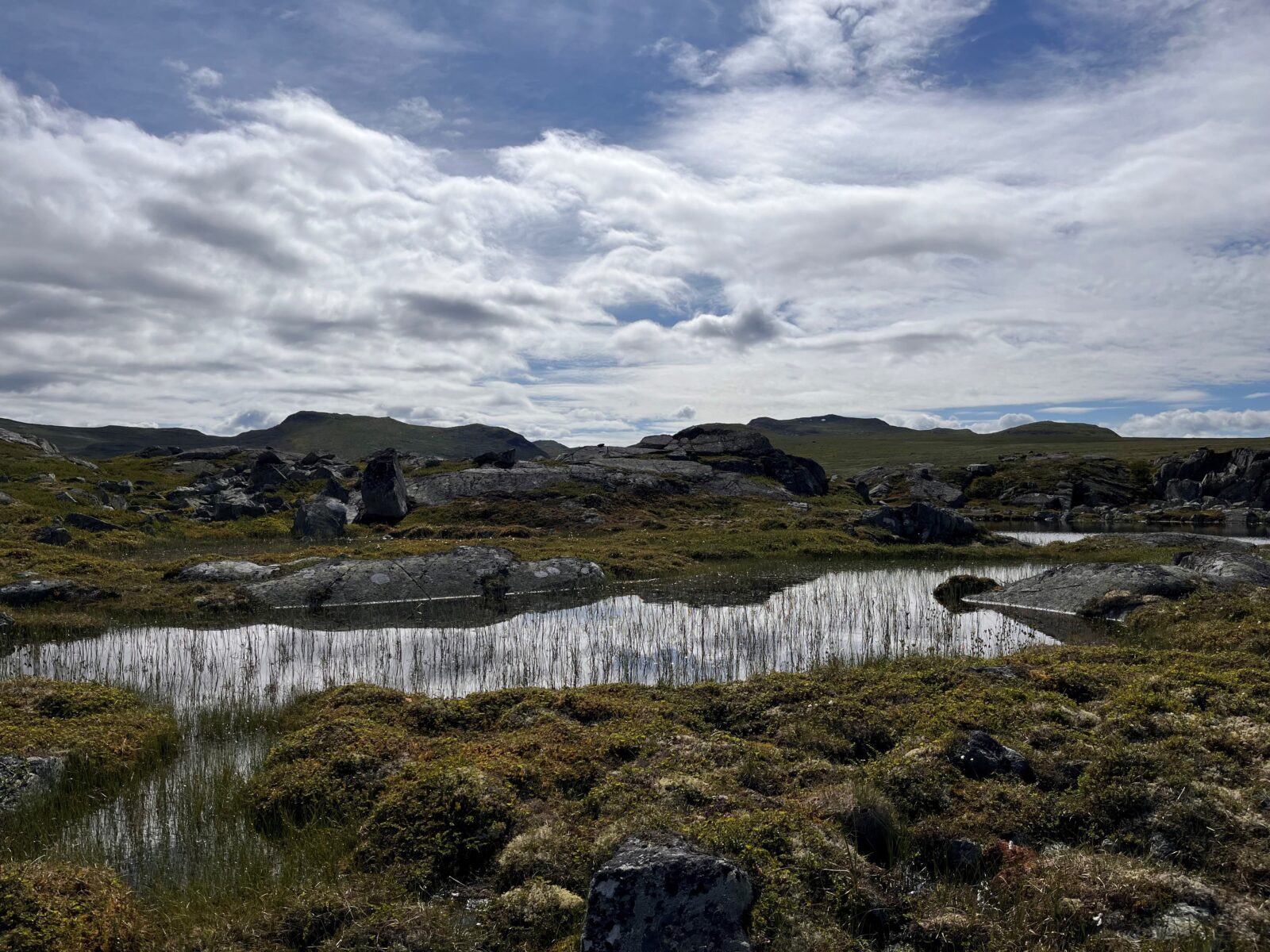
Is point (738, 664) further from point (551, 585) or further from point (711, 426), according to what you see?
point (711, 426)

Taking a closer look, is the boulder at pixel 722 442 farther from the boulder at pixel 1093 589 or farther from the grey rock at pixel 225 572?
the grey rock at pixel 225 572

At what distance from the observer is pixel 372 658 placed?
21.5 m

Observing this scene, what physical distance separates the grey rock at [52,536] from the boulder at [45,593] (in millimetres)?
16376

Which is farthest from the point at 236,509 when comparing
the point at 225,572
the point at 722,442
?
the point at 722,442

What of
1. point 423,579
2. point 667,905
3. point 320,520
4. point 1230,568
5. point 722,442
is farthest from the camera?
point 722,442

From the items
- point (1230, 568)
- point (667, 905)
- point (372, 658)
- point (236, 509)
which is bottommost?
point (372, 658)

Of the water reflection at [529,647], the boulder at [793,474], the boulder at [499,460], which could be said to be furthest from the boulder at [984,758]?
the boulder at [793,474]

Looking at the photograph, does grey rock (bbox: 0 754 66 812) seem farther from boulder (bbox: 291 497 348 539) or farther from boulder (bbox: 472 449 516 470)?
boulder (bbox: 472 449 516 470)

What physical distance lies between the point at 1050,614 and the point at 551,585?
1999cm

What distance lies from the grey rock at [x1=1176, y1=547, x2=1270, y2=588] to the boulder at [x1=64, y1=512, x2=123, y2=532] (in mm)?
59858

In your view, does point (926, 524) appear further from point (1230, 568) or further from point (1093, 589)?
point (1093, 589)

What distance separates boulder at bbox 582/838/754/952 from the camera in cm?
625

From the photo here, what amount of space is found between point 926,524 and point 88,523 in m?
56.2

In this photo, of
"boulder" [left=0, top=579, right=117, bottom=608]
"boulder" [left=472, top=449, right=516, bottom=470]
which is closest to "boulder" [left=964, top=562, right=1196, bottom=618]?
"boulder" [left=0, top=579, right=117, bottom=608]
